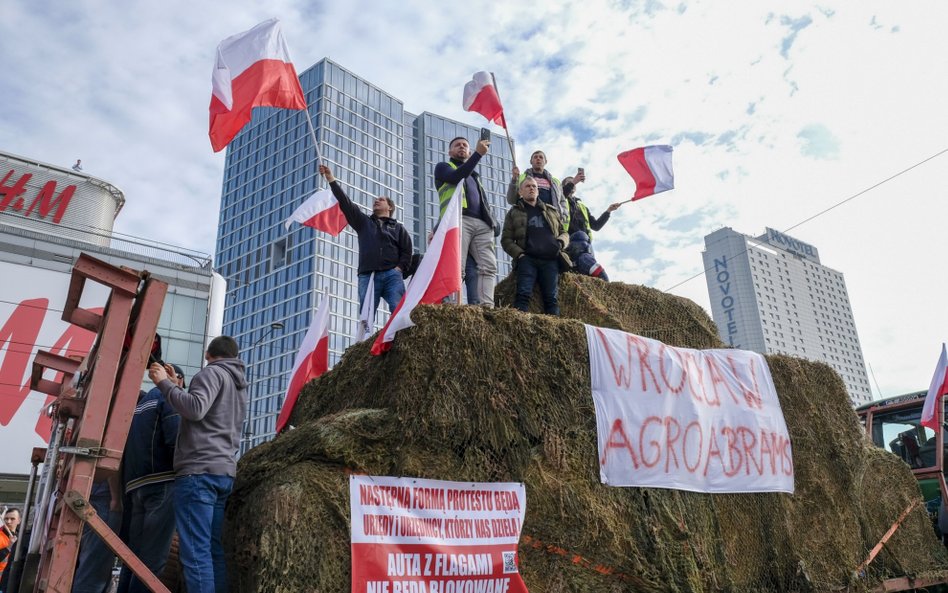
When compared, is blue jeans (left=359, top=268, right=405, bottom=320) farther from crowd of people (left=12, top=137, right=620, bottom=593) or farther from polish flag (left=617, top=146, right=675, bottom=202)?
polish flag (left=617, top=146, right=675, bottom=202)

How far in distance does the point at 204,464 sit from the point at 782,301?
420 ft

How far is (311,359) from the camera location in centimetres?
812

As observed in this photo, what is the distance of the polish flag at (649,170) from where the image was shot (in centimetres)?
1033

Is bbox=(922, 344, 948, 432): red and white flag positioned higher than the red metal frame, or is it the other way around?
bbox=(922, 344, 948, 432): red and white flag

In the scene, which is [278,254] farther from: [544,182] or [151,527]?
[151,527]

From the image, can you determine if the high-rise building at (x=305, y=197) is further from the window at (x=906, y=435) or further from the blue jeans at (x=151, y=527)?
the blue jeans at (x=151, y=527)

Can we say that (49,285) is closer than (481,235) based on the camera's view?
No

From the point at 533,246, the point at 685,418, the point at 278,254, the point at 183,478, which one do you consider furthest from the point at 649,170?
the point at 278,254

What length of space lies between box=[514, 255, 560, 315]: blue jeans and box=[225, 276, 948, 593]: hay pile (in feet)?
4.17

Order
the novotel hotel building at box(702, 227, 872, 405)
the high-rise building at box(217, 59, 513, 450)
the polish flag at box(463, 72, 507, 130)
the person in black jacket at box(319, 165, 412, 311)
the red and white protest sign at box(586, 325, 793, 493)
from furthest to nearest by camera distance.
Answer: the novotel hotel building at box(702, 227, 872, 405)
the high-rise building at box(217, 59, 513, 450)
the polish flag at box(463, 72, 507, 130)
the person in black jacket at box(319, 165, 412, 311)
the red and white protest sign at box(586, 325, 793, 493)

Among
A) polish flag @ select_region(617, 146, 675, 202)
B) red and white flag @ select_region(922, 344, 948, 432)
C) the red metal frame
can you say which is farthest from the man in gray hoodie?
red and white flag @ select_region(922, 344, 948, 432)

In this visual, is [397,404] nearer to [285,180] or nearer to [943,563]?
[943,563]

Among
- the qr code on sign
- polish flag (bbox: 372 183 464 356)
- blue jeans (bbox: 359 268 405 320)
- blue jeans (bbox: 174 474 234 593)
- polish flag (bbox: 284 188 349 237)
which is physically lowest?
the qr code on sign

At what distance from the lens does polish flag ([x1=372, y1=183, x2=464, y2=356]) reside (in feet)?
16.9
